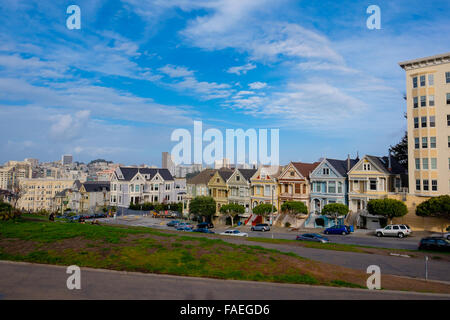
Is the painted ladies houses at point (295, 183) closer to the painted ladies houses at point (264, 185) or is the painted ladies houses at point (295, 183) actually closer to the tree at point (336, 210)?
the painted ladies houses at point (264, 185)

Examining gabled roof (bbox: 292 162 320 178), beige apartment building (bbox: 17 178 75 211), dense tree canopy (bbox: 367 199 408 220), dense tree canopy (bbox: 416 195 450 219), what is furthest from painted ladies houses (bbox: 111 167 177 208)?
beige apartment building (bbox: 17 178 75 211)

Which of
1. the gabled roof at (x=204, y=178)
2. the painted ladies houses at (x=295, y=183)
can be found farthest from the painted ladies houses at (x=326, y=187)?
the gabled roof at (x=204, y=178)

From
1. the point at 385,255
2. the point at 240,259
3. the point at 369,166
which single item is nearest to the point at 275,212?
the point at 369,166

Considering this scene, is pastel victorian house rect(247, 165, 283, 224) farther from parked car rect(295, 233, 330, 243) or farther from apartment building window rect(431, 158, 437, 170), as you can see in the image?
apartment building window rect(431, 158, 437, 170)

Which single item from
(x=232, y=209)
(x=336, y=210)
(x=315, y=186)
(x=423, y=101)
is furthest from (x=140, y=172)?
(x=423, y=101)

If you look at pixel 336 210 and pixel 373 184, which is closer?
pixel 336 210

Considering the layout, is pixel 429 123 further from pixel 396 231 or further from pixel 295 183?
pixel 295 183

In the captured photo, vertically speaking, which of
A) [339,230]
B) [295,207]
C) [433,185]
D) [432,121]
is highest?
[432,121]
